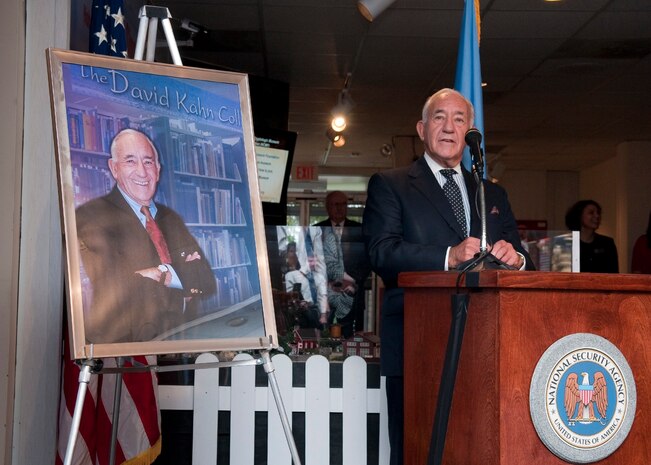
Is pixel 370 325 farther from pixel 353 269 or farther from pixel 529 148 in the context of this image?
pixel 529 148

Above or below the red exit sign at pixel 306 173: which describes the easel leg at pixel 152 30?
below

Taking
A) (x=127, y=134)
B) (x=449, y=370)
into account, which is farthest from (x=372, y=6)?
(x=449, y=370)

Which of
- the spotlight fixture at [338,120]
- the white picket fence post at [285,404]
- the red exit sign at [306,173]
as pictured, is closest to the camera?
the white picket fence post at [285,404]

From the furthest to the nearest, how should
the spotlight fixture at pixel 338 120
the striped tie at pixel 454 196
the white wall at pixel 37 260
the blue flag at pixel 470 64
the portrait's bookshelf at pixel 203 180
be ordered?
1. the spotlight fixture at pixel 338 120
2. the blue flag at pixel 470 64
3. the white wall at pixel 37 260
4. the striped tie at pixel 454 196
5. the portrait's bookshelf at pixel 203 180

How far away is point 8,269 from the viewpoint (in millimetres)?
2600

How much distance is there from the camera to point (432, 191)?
8.25 feet

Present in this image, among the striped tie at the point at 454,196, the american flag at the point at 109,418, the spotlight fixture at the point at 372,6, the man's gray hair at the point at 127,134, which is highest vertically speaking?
the spotlight fixture at the point at 372,6

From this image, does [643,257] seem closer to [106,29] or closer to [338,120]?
[338,120]

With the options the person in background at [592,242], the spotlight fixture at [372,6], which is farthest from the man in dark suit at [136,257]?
the person in background at [592,242]

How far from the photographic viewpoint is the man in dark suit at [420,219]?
242 cm

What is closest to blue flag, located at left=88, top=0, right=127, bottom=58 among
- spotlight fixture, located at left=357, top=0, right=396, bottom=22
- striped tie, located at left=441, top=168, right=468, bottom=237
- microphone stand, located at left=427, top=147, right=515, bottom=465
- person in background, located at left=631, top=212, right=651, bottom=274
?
striped tie, located at left=441, top=168, right=468, bottom=237

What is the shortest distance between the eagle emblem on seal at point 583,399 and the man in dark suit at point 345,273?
10.0ft

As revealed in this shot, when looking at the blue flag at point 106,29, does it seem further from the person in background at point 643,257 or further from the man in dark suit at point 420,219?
the person in background at point 643,257

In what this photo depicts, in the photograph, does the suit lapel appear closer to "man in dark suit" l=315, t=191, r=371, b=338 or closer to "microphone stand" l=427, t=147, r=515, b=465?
"microphone stand" l=427, t=147, r=515, b=465
